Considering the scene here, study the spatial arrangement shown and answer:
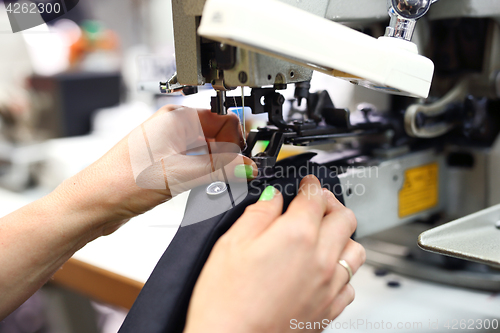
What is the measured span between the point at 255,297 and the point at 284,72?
0.28 metres

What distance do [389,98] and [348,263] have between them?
670 mm

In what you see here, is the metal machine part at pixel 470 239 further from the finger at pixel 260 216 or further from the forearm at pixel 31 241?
the forearm at pixel 31 241

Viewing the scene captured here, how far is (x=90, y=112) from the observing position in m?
1.83

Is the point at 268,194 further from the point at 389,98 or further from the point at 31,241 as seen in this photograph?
the point at 389,98

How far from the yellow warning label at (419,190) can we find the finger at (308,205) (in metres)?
0.39

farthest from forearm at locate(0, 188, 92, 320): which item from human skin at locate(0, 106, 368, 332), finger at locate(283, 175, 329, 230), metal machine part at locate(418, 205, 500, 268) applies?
metal machine part at locate(418, 205, 500, 268)

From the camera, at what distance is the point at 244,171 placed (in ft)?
1.61

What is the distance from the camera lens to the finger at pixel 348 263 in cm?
39

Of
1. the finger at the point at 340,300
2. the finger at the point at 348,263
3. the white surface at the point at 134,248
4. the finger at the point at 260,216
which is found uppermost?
the finger at the point at 260,216

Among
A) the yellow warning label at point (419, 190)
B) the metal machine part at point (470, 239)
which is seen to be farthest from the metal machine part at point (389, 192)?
the metal machine part at point (470, 239)

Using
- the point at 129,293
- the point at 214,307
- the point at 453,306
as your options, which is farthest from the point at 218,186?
the point at 453,306

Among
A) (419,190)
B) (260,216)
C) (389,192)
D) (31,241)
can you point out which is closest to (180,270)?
(260,216)

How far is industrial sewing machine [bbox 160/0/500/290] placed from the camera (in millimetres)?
353

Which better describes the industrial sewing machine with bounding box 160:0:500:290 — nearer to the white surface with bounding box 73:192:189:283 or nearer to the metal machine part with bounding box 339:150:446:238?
the metal machine part with bounding box 339:150:446:238
